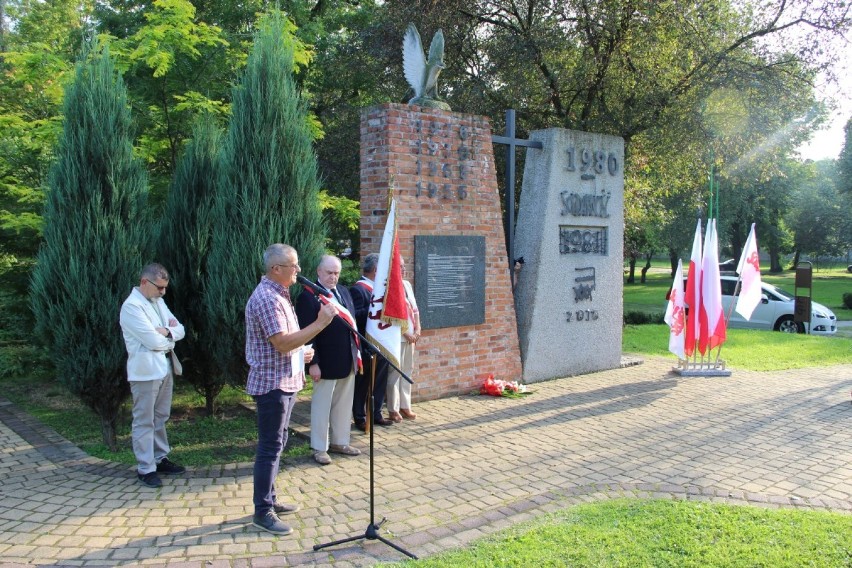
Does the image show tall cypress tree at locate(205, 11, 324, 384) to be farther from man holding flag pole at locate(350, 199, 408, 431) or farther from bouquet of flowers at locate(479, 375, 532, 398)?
bouquet of flowers at locate(479, 375, 532, 398)

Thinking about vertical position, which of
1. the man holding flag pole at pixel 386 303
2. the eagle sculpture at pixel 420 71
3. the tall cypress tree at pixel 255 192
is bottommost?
the man holding flag pole at pixel 386 303

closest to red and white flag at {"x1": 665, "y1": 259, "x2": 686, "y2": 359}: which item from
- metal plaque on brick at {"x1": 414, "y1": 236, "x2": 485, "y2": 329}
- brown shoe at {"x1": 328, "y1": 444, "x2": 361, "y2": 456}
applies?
metal plaque on brick at {"x1": 414, "y1": 236, "x2": 485, "y2": 329}

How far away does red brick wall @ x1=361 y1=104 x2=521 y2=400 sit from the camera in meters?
7.44

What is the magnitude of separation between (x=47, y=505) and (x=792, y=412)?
25.2ft

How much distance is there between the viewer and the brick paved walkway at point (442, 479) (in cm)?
400

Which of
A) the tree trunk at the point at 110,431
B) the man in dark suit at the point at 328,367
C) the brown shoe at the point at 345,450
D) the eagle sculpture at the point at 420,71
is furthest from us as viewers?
the eagle sculpture at the point at 420,71

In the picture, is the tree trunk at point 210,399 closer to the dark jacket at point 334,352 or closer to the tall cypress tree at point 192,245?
the tall cypress tree at point 192,245

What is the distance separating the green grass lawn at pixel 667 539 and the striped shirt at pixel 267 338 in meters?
1.42

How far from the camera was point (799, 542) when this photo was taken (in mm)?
4012

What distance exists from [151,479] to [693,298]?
7.72 m

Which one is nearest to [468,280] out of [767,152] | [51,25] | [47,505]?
[47,505]

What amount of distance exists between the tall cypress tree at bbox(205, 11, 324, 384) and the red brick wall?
4.07ft

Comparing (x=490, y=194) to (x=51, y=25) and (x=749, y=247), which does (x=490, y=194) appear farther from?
(x=51, y=25)

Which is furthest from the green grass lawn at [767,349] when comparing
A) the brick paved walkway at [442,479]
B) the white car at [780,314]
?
the brick paved walkway at [442,479]
